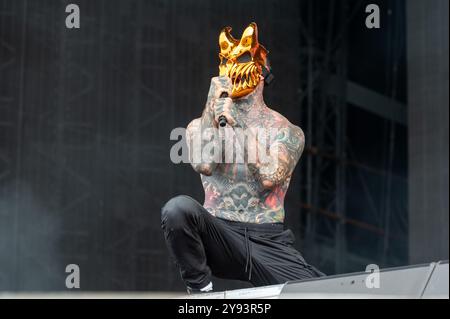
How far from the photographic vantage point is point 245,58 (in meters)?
9.95

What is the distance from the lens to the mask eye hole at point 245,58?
391 inches

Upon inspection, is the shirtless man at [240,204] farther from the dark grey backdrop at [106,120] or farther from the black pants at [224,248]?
the dark grey backdrop at [106,120]

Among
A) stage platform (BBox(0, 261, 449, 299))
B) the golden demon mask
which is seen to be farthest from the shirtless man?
stage platform (BBox(0, 261, 449, 299))

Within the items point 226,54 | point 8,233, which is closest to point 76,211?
point 8,233

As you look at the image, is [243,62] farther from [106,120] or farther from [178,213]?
[106,120]

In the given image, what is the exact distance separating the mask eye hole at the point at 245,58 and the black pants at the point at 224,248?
121 cm

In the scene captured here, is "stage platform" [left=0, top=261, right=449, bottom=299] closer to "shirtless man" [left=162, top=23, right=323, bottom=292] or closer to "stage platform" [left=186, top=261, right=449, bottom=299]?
"stage platform" [left=186, top=261, right=449, bottom=299]

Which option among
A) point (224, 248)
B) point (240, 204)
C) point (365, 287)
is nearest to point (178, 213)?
point (224, 248)

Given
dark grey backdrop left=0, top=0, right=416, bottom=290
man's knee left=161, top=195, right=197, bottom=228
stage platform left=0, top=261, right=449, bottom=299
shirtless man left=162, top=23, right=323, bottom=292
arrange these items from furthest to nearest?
dark grey backdrop left=0, top=0, right=416, bottom=290 < shirtless man left=162, top=23, right=323, bottom=292 < man's knee left=161, top=195, right=197, bottom=228 < stage platform left=0, top=261, right=449, bottom=299

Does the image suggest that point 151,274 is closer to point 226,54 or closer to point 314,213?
point 314,213

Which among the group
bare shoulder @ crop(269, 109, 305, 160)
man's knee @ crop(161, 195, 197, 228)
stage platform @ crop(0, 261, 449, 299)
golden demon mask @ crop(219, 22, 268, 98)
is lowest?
stage platform @ crop(0, 261, 449, 299)

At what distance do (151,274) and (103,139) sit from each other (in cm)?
176

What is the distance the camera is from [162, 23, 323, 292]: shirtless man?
352 inches

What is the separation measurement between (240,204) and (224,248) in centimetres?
46
